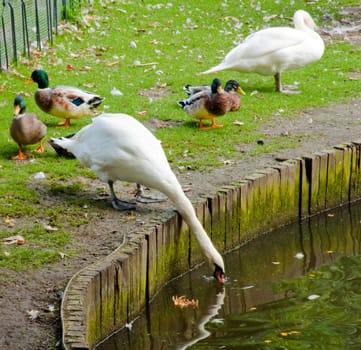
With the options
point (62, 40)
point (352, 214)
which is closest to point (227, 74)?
point (62, 40)

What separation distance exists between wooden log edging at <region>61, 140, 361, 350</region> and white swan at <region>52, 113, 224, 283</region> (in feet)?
0.65

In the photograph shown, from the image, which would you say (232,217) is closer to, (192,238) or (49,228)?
(192,238)

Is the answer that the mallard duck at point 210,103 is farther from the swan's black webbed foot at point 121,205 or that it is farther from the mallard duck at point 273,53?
the swan's black webbed foot at point 121,205

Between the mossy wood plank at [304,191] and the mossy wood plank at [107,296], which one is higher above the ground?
the mossy wood plank at [107,296]

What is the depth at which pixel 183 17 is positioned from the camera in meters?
17.8

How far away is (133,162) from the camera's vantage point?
7.71 m

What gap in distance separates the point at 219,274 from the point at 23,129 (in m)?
2.65

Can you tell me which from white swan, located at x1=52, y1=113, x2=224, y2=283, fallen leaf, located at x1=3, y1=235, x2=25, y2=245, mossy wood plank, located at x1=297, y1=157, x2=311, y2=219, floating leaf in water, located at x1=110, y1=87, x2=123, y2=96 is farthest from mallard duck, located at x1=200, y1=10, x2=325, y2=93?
fallen leaf, located at x1=3, y1=235, x2=25, y2=245

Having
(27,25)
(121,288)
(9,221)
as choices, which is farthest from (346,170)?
(27,25)

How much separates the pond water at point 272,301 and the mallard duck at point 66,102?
2.72 metres

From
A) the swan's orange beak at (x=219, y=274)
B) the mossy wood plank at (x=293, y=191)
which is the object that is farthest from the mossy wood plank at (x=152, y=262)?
the mossy wood plank at (x=293, y=191)

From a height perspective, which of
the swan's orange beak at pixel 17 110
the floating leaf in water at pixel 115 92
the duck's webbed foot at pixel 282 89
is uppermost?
the swan's orange beak at pixel 17 110

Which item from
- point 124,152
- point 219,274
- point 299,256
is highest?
point 124,152

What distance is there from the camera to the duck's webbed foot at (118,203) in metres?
8.05
